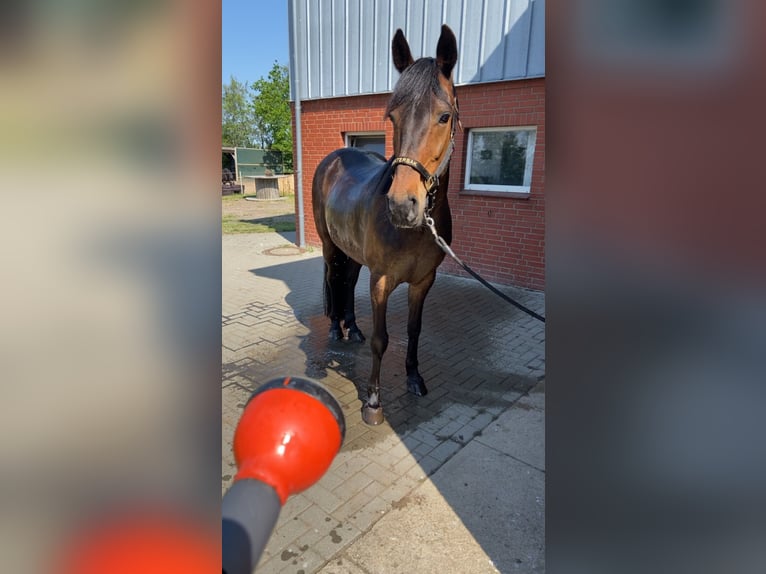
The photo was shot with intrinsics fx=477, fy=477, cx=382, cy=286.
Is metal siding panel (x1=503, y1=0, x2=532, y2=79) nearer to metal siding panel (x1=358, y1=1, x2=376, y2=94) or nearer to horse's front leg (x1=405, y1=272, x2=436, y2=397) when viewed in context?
metal siding panel (x1=358, y1=1, x2=376, y2=94)

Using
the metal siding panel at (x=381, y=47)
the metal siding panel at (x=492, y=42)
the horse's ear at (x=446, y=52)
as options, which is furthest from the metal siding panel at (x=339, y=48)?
the horse's ear at (x=446, y=52)

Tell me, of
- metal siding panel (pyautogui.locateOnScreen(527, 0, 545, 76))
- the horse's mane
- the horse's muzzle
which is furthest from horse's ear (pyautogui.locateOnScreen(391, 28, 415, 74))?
metal siding panel (pyautogui.locateOnScreen(527, 0, 545, 76))

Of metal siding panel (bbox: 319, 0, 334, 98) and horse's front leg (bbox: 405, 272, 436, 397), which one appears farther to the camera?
metal siding panel (bbox: 319, 0, 334, 98)

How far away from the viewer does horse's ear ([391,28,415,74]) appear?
3141 millimetres

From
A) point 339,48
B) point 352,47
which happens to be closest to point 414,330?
point 352,47

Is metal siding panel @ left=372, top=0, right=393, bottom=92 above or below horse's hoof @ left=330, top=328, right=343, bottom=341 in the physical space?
above

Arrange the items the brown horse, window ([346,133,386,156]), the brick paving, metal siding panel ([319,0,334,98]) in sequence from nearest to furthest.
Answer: the brick paving < the brown horse < metal siding panel ([319,0,334,98]) < window ([346,133,386,156])

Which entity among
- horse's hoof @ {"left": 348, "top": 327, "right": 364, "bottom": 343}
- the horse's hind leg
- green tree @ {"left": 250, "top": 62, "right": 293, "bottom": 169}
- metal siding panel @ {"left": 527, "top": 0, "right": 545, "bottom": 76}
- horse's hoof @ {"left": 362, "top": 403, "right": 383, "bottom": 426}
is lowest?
horse's hoof @ {"left": 362, "top": 403, "right": 383, "bottom": 426}

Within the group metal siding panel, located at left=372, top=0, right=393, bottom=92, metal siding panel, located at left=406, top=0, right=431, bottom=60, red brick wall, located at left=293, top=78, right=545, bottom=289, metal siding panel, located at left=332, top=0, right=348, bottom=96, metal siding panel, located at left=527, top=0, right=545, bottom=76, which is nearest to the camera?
metal siding panel, located at left=527, top=0, right=545, bottom=76

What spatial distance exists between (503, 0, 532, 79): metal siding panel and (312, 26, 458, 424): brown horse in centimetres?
264
